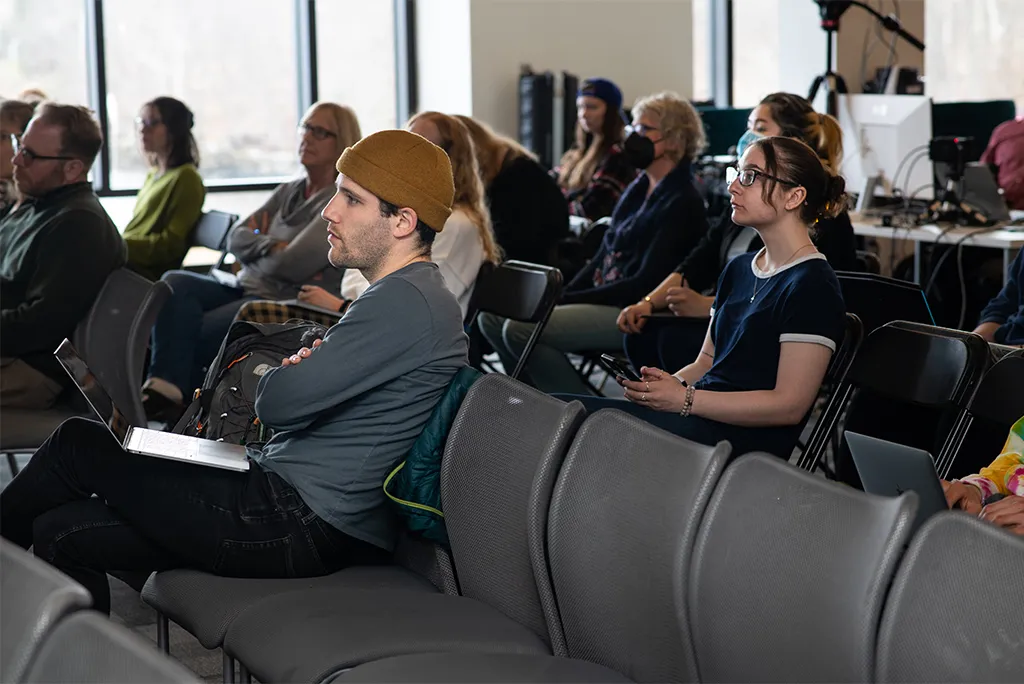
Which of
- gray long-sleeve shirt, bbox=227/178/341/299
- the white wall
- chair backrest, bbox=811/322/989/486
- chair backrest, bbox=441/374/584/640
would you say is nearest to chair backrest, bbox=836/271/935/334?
chair backrest, bbox=811/322/989/486

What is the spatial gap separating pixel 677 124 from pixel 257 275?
168 centimetres

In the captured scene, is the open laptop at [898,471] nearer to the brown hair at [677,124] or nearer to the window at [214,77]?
the brown hair at [677,124]

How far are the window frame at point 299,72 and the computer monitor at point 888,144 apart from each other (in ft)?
10.7

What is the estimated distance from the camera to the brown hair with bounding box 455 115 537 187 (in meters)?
4.47

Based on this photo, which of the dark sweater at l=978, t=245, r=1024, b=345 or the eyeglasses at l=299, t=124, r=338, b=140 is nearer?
the dark sweater at l=978, t=245, r=1024, b=345

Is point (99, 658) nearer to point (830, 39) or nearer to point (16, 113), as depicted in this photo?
point (16, 113)

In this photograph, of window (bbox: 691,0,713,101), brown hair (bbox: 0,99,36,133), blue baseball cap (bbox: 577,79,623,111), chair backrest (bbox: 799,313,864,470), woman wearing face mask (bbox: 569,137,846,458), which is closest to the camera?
woman wearing face mask (bbox: 569,137,846,458)

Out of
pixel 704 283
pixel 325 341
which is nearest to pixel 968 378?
pixel 325 341

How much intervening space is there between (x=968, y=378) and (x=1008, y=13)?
608 centimetres

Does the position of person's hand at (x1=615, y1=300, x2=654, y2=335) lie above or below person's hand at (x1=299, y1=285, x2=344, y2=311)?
below

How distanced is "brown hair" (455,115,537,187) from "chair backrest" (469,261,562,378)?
2.29 feet

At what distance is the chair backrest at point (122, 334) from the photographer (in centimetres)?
339

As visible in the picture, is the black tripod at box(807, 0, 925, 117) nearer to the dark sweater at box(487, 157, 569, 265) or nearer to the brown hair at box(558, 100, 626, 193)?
the brown hair at box(558, 100, 626, 193)

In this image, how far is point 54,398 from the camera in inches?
137
